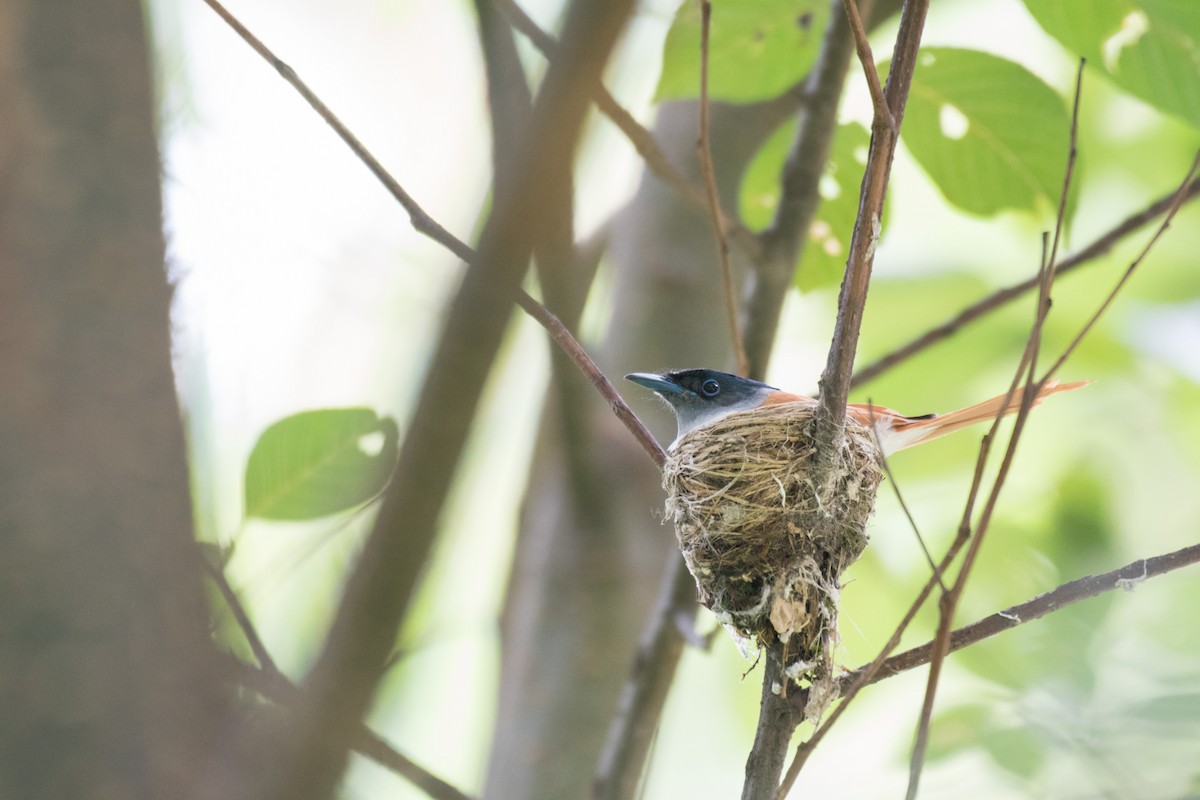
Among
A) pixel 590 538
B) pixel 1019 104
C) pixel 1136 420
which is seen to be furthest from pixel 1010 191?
pixel 1136 420

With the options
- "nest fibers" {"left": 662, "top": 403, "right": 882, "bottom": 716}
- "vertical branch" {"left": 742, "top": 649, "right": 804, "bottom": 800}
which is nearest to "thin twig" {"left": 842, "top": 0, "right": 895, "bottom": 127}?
"nest fibers" {"left": 662, "top": 403, "right": 882, "bottom": 716}

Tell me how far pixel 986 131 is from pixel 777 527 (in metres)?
1.16

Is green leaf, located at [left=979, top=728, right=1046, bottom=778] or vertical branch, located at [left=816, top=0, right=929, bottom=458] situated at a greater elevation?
vertical branch, located at [left=816, top=0, right=929, bottom=458]

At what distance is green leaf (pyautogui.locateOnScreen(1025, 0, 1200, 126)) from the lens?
204cm

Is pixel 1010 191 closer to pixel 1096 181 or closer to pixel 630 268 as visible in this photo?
pixel 630 268

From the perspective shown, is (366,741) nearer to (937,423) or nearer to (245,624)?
(245,624)

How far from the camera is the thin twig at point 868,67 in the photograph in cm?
170

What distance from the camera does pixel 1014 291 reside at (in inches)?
129

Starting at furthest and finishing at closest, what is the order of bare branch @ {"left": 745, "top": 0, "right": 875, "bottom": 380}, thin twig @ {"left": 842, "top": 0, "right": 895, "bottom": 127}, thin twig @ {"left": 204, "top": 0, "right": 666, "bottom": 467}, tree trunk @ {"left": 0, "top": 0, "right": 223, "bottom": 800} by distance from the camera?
bare branch @ {"left": 745, "top": 0, "right": 875, "bottom": 380} → thin twig @ {"left": 204, "top": 0, "right": 666, "bottom": 467} → thin twig @ {"left": 842, "top": 0, "right": 895, "bottom": 127} → tree trunk @ {"left": 0, "top": 0, "right": 223, "bottom": 800}

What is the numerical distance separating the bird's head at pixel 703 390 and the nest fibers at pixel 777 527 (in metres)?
0.80

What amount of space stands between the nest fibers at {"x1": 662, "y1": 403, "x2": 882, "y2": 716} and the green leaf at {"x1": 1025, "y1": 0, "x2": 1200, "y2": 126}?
98 centimetres

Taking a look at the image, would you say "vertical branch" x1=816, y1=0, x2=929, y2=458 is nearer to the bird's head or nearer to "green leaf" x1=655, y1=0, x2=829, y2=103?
"green leaf" x1=655, y1=0, x2=829, y2=103

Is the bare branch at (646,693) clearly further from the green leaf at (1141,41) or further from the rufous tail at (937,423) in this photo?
the green leaf at (1141,41)

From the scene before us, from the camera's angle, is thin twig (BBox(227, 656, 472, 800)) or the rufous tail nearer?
thin twig (BBox(227, 656, 472, 800))
